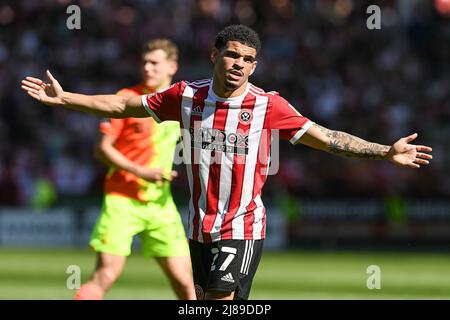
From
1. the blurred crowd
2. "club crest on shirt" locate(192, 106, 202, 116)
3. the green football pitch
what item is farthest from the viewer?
the blurred crowd

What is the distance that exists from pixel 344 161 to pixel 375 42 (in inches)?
167

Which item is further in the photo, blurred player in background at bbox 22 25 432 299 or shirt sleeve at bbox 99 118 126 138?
shirt sleeve at bbox 99 118 126 138

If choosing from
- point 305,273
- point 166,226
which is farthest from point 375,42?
point 166,226

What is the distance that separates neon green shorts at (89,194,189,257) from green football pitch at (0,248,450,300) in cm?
276

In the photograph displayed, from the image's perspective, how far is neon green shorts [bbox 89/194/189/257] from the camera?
829cm

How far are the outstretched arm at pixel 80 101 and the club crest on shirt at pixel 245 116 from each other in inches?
25.3

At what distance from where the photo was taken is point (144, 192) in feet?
28.1

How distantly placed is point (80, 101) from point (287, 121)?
4.32 ft

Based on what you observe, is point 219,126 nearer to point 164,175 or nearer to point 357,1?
point 164,175

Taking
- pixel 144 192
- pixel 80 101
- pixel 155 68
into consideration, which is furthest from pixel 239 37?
pixel 144 192

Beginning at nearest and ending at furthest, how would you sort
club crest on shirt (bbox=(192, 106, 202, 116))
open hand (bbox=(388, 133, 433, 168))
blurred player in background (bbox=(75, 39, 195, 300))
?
open hand (bbox=(388, 133, 433, 168))
club crest on shirt (bbox=(192, 106, 202, 116))
blurred player in background (bbox=(75, 39, 195, 300))

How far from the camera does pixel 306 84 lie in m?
22.5

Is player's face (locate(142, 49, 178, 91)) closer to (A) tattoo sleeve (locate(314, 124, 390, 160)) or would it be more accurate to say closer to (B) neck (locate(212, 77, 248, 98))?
(B) neck (locate(212, 77, 248, 98))

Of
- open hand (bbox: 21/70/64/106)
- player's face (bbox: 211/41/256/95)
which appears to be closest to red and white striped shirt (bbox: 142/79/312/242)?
player's face (bbox: 211/41/256/95)
